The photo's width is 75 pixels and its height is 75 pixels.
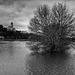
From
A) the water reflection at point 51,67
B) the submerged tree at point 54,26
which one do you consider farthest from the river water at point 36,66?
the submerged tree at point 54,26

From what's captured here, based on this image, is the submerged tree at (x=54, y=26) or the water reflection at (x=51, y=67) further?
the submerged tree at (x=54, y=26)

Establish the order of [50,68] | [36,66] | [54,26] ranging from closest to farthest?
[50,68]
[36,66]
[54,26]

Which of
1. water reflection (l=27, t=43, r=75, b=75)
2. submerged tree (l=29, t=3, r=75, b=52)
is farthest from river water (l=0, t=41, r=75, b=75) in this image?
submerged tree (l=29, t=3, r=75, b=52)

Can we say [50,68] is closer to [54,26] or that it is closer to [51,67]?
A: [51,67]

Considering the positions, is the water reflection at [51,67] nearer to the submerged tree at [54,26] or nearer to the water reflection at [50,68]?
the water reflection at [50,68]

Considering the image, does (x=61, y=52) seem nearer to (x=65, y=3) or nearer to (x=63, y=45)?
(x=63, y=45)

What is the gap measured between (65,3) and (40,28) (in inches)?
254

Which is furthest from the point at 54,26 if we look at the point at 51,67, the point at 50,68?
the point at 50,68

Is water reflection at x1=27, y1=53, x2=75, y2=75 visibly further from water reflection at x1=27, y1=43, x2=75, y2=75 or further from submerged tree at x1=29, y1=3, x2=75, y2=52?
submerged tree at x1=29, y1=3, x2=75, y2=52

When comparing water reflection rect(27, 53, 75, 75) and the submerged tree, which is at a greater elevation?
the submerged tree

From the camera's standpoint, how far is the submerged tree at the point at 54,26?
70.2ft

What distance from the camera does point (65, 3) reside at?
22547mm

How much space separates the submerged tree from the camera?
21.4m

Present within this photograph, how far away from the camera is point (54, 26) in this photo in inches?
852
